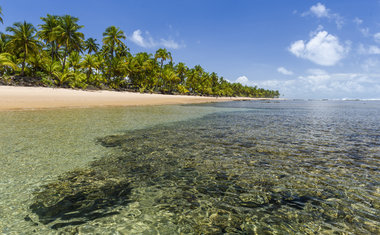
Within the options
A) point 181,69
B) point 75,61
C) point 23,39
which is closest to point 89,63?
point 75,61

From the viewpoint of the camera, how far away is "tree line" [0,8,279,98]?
35.1 metres

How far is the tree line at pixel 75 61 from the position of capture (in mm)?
35125

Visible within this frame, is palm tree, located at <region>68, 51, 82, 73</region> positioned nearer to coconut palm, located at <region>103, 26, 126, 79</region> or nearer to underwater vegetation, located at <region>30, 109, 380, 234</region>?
coconut palm, located at <region>103, 26, 126, 79</region>

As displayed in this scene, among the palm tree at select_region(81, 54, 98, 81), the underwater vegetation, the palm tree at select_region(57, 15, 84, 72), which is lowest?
the underwater vegetation

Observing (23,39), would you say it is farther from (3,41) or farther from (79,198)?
(79,198)

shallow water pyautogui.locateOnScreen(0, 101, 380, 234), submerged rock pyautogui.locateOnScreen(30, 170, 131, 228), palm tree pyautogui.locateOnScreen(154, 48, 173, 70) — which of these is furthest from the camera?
palm tree pyautogui.locateOnScreen(154, 48, 173, 70)

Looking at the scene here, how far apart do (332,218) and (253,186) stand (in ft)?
4.62

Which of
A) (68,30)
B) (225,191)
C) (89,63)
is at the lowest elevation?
(225,191)

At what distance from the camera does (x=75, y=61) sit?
4516 cm

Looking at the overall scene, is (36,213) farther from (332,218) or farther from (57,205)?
(332,218)

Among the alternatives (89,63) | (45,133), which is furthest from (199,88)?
(45,133)

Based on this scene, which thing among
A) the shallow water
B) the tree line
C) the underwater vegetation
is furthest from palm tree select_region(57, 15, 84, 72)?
the underwater vegetation

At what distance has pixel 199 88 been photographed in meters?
96.4

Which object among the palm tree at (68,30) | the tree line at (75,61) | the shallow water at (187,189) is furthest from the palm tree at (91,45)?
the shallow water at (187,189)
